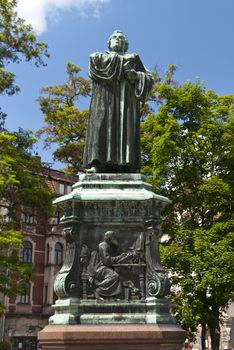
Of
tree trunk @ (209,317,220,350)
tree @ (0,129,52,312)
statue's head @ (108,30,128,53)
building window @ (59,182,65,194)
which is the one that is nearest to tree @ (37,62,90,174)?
tree @ (0,129,52,312)

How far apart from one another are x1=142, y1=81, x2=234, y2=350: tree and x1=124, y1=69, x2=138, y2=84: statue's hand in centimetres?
1183

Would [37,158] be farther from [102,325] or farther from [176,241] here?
[102,325]

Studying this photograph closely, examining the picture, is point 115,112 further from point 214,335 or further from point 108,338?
point 214,335

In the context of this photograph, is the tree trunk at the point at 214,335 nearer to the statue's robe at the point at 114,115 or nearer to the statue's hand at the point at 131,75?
the statue's robe at the point at 114,115

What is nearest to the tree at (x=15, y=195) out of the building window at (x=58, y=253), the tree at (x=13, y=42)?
the tree at (x=13, y=42)

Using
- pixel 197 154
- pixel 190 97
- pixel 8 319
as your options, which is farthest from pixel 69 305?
pixel 8 319

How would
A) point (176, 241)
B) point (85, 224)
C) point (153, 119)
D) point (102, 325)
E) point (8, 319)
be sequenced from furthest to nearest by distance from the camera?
point (8, 319), point (153, 119), point (176, 241), point (85, 224), point (102, 325)

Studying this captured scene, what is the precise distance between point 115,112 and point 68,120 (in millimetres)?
17082

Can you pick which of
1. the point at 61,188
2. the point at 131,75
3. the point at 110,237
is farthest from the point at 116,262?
the point at 61,188

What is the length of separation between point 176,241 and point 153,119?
576cm

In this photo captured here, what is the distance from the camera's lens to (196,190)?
848 inches

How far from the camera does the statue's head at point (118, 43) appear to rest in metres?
8.55

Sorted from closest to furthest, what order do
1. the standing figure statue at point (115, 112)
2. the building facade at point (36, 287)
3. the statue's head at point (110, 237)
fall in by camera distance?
the statue's head at point (110, 237) < the standing figure statue at point (115, 112) < the building facade at point (36, 287)

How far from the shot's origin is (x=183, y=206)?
21578 millimetres
